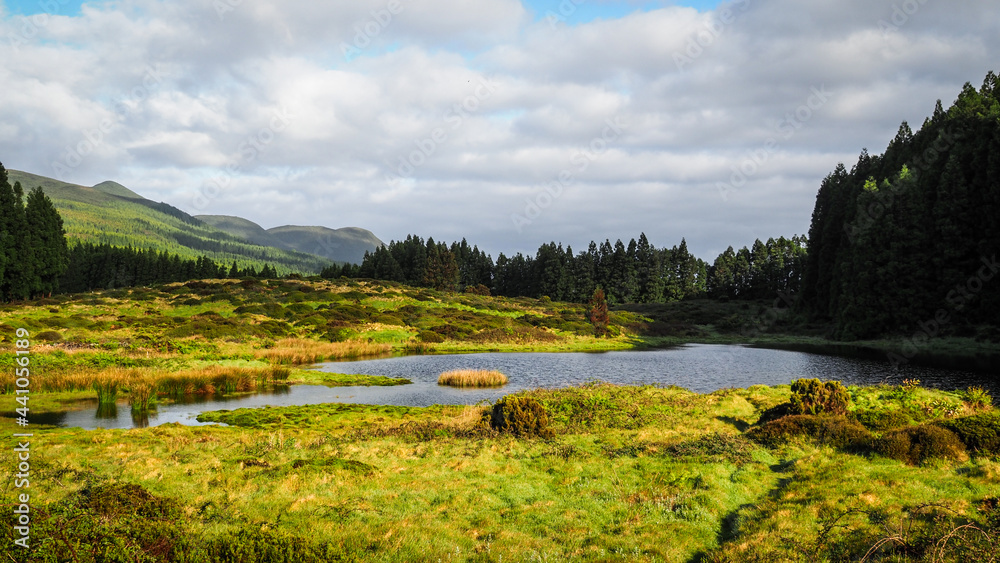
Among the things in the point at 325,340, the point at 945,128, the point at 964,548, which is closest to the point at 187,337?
the point at 325,340

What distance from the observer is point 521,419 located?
20.5 m

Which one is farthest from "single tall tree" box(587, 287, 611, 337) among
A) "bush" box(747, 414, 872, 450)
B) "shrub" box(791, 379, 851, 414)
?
"bush" box(747, 414, 872, 450)

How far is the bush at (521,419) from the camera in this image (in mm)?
20188

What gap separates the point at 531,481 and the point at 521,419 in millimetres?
6141

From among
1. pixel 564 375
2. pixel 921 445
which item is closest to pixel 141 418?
pixel 564 375

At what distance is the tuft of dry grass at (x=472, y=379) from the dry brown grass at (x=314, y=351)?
15.3m

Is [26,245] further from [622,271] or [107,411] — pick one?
[622,271]

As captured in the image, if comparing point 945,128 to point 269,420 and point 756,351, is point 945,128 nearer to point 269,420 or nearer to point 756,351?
point 756,351

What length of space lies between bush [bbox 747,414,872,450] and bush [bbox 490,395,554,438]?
737 cm

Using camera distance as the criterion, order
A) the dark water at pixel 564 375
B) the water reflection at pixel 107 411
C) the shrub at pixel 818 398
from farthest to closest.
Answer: the dark water at pixel 564 375 → the water reflection at pixel 107 411 → the shrub at pixel 818 398

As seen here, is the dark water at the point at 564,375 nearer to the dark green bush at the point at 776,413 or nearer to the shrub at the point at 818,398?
the dark green bush at the point at 776,413

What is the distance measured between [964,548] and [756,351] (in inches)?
2453

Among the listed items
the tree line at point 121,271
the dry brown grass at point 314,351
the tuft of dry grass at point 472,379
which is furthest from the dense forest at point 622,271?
the tuft of dry grass at point 472,379

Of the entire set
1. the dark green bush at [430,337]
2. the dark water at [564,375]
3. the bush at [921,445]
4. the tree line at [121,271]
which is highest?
the tree line at [121,271]
